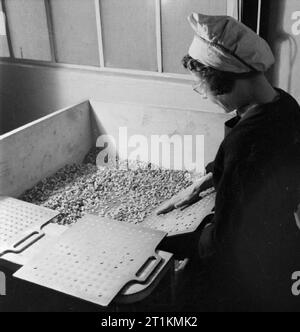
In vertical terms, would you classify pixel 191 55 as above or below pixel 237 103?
above

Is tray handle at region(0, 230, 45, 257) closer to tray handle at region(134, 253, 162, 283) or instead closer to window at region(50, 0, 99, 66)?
tray handle at region(134, 253, 162, 283)

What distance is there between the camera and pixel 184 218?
5.74ft

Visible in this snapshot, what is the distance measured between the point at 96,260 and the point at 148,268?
7.1 inches

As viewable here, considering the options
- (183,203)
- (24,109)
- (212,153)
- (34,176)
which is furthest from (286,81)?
(24,109)

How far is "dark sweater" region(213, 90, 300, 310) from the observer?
4.08ft

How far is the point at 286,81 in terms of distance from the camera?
2516 millimetres

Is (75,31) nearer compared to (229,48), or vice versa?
(229,48)

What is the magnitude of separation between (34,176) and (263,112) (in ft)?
5.22

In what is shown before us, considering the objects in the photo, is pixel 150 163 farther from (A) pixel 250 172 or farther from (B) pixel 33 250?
(A) pixel 250 172

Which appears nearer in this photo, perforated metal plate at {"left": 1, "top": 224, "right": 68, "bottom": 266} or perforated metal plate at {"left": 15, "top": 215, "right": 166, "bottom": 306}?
perforated metal plate at {"left": 15, "top": 215, "right": 166, "bottom": 306}

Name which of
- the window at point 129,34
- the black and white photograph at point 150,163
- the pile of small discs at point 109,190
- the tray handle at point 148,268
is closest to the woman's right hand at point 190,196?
the black and white photograph at point 150,163

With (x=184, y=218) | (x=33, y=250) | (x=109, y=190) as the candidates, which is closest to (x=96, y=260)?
(x=33, y=250)

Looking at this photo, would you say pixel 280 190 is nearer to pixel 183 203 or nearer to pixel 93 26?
pixel 183 203

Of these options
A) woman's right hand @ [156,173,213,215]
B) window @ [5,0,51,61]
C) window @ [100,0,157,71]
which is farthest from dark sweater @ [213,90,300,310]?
window @ [5,0,51,61]
